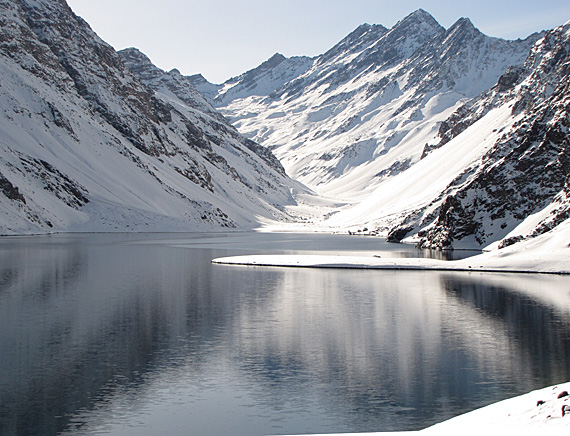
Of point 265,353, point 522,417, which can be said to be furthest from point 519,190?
point 522,417

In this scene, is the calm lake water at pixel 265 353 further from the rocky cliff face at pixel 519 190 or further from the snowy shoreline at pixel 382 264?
the rocky cliff face at pixel 519 190

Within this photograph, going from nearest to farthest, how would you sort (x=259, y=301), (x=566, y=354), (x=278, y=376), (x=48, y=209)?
(x=278, y=376) → (x=566, y=354) → (x=259, y=301) → (x=48, y=209)

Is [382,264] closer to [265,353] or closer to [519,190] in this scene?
[519,190]

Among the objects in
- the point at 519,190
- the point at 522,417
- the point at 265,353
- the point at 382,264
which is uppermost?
the point at 519,190

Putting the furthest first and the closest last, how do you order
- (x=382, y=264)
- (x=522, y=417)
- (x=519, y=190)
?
(x=519, y=190), (x=382, y=264), (x=522, y=417)

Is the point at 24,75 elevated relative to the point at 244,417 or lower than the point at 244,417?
elevated

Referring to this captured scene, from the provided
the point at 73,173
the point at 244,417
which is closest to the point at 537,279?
the point at 244,417

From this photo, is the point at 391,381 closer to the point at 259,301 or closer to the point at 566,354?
the point at 566,354

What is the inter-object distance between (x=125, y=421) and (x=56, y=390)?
4558mm

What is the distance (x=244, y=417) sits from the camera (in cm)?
2128

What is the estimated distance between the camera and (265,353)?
2967 centimetres

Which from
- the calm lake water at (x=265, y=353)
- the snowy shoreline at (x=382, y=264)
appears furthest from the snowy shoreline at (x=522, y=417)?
the snowy shoreline at (x=382, y=264)

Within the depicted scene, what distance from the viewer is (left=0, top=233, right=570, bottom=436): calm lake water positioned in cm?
2147

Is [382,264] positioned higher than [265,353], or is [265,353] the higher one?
[382,264]
